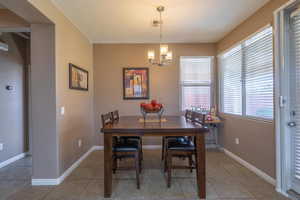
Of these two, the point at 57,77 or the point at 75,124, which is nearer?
the point at 57,77

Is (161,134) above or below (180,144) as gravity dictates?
above

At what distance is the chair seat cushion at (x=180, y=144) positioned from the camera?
93.2 inches

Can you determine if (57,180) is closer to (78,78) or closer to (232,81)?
(78,78)

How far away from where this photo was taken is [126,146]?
2480 mm

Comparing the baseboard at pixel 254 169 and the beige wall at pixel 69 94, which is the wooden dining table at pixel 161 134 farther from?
the baseboard at pixel 254 169

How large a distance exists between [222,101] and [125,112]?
2.24m

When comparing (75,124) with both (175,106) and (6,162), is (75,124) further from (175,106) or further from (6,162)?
(175,106)

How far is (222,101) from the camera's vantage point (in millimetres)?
4117

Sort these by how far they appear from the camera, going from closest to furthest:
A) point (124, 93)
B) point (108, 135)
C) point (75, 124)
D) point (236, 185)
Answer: point (108, 135)
point (236, 185)
point (75, 124)
point (124, 93)

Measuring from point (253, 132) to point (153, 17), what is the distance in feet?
8.02

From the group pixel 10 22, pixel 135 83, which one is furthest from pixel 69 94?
pixel 135 83

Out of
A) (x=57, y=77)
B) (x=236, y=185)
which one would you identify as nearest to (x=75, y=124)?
(x=57, y=77)

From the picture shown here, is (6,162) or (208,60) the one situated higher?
(208,60)

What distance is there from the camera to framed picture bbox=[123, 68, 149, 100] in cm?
429
